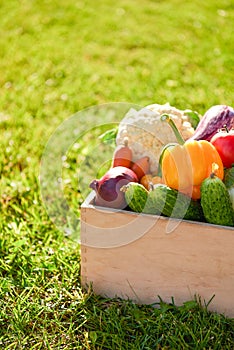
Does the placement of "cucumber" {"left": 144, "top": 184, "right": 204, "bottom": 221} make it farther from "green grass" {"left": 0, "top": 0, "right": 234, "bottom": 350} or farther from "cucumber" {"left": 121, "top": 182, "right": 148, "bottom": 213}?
"green grass" {"left": 0, "top": 0, "right": 234, "bottom": 350}

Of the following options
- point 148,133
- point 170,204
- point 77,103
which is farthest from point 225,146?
point 77,103

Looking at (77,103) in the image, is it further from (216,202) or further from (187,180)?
(216,202)

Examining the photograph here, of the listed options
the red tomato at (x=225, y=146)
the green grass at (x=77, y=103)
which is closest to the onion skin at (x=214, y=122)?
the red tomato at (x=225, y=146)

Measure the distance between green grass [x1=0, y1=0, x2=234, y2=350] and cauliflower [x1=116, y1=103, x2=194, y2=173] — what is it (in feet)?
1.64

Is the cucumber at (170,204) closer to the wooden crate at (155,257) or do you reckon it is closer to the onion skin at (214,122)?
the wooden crate at (155,257)

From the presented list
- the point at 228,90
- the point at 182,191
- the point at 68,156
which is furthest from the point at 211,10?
the point at 182,191

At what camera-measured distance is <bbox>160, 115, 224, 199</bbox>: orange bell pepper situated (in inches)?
80.0

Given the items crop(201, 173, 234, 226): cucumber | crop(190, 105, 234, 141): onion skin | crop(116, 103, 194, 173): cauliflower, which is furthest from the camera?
crop(116, 103, 194, 173): cauliflower

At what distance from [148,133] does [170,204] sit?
19.4 inches

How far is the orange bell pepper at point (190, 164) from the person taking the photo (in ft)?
6.67

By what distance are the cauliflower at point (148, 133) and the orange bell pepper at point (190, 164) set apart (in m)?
0.34

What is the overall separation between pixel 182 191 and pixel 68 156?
1.30 metres

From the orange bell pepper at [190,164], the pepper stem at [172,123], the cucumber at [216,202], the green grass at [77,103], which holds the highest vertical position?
the pepper stem at [172,123]

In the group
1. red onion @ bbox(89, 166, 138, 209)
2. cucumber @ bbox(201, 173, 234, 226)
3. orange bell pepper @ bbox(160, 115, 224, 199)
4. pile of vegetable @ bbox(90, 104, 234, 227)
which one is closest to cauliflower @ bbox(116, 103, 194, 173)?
pile of vegetable @ bbox(90, 104, 234, 227)
